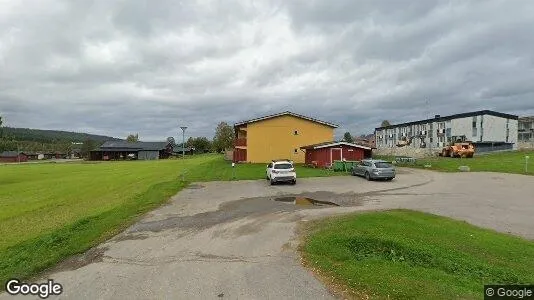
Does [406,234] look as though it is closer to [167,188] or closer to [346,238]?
[346,238]

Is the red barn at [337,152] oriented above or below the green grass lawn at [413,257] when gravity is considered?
above

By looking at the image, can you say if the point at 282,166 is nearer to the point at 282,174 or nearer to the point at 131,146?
the point at 282,174

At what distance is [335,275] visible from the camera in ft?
25.5

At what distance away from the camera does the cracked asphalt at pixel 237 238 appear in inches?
294

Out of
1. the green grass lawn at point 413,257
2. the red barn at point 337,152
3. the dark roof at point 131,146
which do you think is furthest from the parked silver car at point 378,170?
the dark roof at point 131,146

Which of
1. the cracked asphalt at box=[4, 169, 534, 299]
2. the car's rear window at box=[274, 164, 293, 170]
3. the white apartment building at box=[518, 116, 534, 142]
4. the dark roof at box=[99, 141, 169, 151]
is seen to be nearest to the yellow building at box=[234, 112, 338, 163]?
the car's rear window at box=[274, 164, 293, 170]

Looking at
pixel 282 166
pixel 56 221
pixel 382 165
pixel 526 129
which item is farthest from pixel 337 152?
pixel 526 129

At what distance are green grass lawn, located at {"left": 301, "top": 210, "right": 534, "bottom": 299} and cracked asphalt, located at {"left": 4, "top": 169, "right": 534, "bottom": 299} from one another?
0.70 meters

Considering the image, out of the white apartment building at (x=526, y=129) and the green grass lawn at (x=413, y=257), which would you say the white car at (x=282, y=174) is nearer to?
the green grass lawn at (x=413, y=257)

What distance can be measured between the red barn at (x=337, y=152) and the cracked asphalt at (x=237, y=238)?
16755mm

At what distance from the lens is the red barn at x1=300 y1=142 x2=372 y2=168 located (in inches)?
1662

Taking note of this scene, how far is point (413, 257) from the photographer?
9.12 m

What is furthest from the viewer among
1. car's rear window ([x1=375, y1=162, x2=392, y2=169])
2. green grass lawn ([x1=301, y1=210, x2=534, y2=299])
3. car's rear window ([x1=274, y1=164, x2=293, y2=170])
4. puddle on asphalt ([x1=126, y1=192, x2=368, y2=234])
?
car's rear window ([x1=375, y1=162, x2=392, y2=169])

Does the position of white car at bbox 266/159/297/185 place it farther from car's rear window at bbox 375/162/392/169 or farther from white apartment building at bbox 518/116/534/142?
white apartment building at bbox 518/116/534/142
